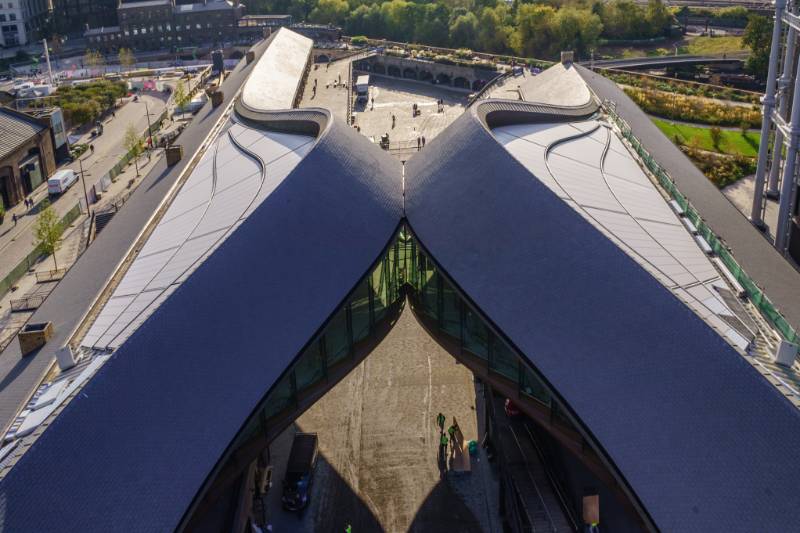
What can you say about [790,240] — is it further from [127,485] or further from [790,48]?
[127,485]

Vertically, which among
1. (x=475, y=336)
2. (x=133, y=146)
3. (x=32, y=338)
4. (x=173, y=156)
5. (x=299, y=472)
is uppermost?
(x=173, y=156)

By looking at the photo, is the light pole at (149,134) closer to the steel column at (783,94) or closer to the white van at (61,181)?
the white van at (61,181)

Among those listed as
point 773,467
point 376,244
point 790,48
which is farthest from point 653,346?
point 790,48

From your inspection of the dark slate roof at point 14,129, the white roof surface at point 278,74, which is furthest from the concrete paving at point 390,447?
the dark slate roof at point 14,129

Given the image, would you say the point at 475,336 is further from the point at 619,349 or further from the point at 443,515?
the point at 619,349

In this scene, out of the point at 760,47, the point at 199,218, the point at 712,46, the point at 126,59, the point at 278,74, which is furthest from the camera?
the point at 126,59

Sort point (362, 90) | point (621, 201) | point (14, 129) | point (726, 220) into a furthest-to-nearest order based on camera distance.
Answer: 1. point (362, 90)
2. point (14, 129)
3. point (726, 220)
4. point (621, 201)

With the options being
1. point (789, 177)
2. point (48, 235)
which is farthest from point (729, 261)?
point (48, 235)
